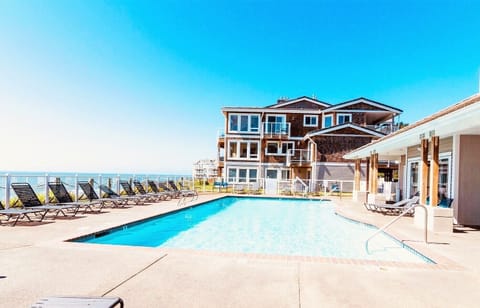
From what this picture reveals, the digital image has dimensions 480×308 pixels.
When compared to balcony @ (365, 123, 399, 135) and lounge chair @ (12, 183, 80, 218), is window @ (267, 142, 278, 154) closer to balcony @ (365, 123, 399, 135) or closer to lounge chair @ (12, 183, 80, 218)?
balcony @ (365, 123, 399, 135)

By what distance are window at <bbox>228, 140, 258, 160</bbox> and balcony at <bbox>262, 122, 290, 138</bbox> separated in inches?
52.8

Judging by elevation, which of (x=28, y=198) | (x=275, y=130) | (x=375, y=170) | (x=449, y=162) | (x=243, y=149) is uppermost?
(x=275, y=130)

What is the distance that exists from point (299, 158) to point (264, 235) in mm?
17381

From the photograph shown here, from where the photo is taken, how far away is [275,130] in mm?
25469

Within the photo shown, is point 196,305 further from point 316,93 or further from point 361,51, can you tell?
point 316,93

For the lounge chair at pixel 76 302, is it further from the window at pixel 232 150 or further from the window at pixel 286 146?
the window at pixel 286 146

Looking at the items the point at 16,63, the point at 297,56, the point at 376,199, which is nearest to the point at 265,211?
the point at 376,199

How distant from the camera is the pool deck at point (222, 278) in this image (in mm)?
3104

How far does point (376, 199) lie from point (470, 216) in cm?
370

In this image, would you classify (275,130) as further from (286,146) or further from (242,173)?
(242,173)

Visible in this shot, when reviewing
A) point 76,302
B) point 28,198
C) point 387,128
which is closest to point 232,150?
point 387,128

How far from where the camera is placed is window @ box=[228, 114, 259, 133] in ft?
84.6

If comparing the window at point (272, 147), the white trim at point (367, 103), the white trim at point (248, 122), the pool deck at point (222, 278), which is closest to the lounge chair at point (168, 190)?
the pool deck at point (222, 278)

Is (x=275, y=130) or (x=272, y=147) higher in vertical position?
(x=275, y=130)
